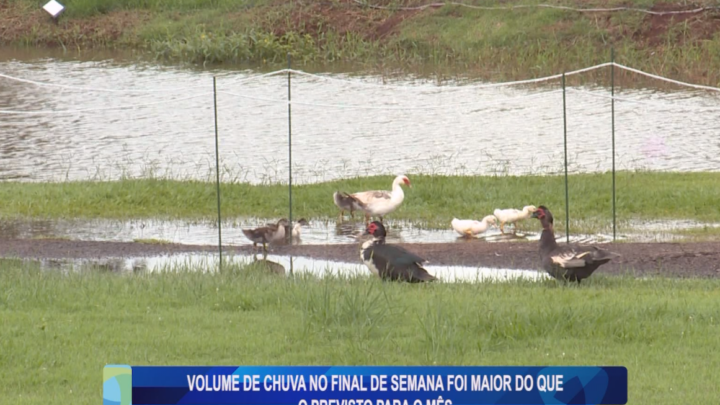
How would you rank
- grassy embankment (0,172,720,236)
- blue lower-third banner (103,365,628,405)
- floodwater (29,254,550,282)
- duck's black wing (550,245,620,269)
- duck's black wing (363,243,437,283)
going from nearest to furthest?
blue lower-third banner (103,365,628,405), duck's black wing (550,245,620,269), duck's black wing (363,243,437,283), floodwater (29,254,550,282), grassy embankment (0,172,720,236)

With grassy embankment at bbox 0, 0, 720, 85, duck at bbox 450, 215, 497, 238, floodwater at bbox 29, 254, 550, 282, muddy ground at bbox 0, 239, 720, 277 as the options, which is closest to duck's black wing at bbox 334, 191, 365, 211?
muddy ground at bbox 0, 239, 720, 277

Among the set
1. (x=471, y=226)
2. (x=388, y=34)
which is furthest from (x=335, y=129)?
(x=388, y=34)

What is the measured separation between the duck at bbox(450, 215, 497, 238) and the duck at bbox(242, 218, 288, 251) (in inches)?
87.1

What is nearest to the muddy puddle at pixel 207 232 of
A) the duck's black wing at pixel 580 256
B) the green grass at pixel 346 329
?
the duck's black wing at pixel 580 256

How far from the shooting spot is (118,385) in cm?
452

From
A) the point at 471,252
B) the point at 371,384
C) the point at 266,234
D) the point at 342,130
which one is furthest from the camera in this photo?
the point at 342,130

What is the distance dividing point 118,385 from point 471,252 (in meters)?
9.46

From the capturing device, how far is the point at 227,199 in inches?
672

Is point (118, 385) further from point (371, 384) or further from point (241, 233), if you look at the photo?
point (241, 233)

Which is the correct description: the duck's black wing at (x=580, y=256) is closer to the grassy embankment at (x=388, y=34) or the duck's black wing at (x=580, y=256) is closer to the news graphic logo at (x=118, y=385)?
the news graphic logo at (x=118, y=385)

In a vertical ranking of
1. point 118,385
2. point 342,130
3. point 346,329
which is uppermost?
point 342,130

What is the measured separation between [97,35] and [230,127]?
16.7 metres

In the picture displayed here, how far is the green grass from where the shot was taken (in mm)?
7590

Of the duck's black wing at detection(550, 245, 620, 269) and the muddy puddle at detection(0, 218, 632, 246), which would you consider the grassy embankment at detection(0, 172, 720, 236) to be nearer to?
the muddy puddle at detection(0, 218, 632, 246)
